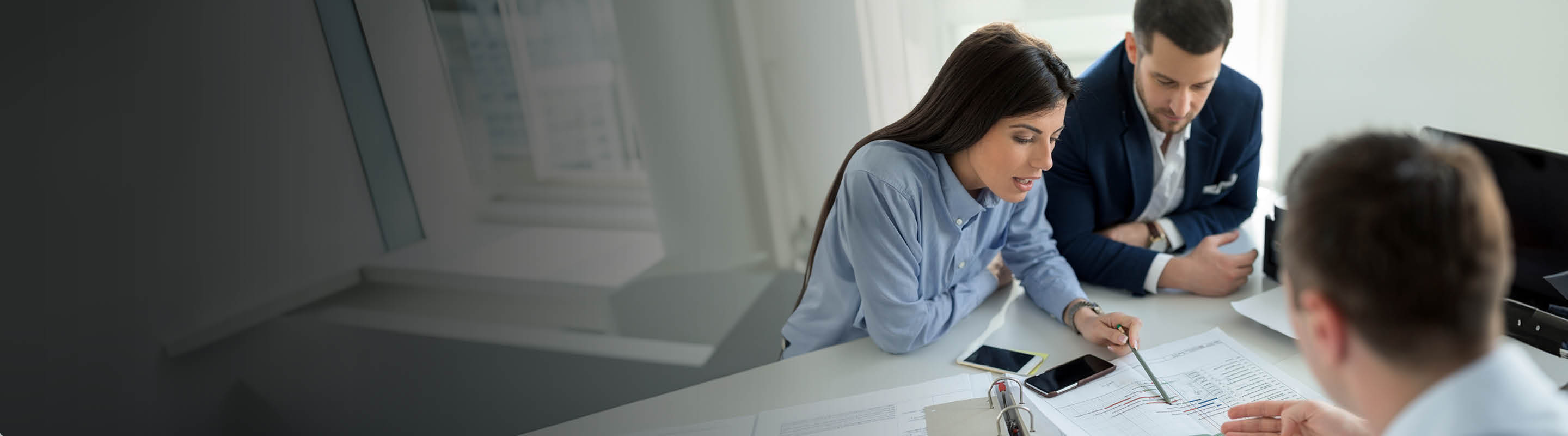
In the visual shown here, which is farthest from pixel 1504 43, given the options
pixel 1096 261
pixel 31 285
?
pixel 31 285

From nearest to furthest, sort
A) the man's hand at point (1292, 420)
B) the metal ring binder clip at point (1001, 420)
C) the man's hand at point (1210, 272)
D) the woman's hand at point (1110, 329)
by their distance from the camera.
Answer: the man's hand at point (1292, 420)
the metal ring binder clip at point (1001, 420)
the woman's hand at point (1110, 329)
the man's hand at point (1210, 272)

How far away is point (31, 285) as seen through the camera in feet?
4.84

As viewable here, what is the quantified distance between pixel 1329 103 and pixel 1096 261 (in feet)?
5.33

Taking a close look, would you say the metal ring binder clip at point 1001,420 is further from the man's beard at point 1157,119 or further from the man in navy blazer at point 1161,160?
the man's beard at point 1157,119

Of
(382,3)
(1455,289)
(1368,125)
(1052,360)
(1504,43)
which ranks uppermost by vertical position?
(382,3)

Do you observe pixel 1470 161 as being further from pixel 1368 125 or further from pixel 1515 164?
pixel 1515 164

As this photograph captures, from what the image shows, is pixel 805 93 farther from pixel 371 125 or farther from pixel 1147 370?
pixel 1147 370

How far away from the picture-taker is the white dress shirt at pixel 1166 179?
6.18 feet

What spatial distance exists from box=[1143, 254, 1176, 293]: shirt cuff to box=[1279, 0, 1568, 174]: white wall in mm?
1229

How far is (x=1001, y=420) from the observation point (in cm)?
115

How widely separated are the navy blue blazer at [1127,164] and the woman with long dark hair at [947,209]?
18 cm

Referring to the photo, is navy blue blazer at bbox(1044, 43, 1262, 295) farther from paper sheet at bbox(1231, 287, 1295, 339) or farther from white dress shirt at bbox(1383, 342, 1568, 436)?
white dress shirt at bbox(1383, 342, 1568, 436)

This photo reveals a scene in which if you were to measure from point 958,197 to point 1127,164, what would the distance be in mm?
558

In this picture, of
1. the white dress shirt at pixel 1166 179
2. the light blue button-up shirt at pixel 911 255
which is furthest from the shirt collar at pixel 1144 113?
the light blue button-up shirt at pixel 911 255
